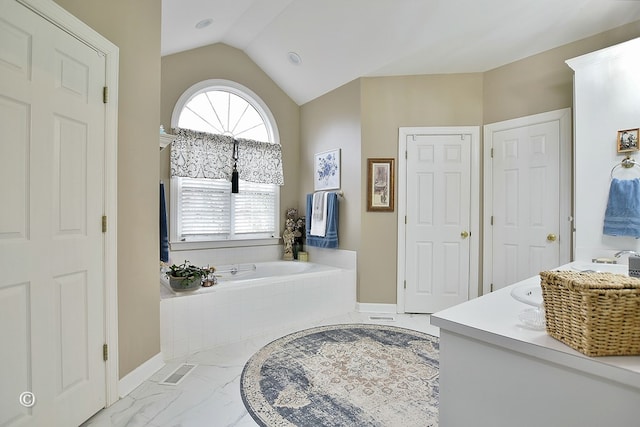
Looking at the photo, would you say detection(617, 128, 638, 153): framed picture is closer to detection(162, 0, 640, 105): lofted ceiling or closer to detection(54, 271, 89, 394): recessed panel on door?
detection(162, 0, 640, 105): lofted ceiling

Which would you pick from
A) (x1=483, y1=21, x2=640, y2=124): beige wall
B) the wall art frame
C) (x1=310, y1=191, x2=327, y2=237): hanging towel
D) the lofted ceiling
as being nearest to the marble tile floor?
(x1=310, y1=191, x2=327, y2=237): hanging towel

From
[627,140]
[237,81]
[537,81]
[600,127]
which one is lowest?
[627,140]

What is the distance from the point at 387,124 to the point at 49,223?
122 inches

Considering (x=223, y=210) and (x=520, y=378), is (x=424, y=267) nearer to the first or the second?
(x=223, y=210)

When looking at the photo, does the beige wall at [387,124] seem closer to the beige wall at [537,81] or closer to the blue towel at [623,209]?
the beige wall at [537,81]

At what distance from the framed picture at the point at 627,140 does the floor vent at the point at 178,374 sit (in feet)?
10.9

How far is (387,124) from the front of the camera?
3.64 meters

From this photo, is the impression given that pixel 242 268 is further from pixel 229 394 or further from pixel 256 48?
pixel 256 48

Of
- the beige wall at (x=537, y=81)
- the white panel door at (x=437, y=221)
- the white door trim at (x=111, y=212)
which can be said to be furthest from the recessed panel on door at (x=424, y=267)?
the white door trim at (x=111, y=212)

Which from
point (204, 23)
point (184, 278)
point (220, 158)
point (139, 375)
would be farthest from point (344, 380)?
point (204, 23)

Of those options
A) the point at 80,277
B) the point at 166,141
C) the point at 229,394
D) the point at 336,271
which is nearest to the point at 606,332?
the point at 229,394

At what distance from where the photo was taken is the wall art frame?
2.19 m

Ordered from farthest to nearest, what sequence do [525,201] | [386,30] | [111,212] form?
1. [525,201]
2. [386,30]
3. [111,212]

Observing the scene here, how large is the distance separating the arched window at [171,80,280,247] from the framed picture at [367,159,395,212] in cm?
140
